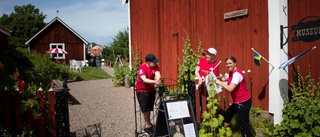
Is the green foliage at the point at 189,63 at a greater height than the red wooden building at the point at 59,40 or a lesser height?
lesser

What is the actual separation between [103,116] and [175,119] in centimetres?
338

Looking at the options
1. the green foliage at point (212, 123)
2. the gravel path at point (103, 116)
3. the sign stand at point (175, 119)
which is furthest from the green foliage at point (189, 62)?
the sign stand at point (175, 119)

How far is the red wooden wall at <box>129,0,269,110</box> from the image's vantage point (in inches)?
245

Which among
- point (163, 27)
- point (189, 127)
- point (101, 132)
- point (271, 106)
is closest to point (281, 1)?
point (271, 106)

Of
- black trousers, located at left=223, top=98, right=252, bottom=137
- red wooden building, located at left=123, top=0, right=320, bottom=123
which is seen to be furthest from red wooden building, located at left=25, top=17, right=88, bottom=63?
black trousers, located at left=223, top=98, right=252, bottom=137

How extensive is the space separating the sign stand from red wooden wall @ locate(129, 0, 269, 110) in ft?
7.04

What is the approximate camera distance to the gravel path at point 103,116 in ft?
20.0

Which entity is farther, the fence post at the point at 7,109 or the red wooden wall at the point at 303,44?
the red wooden wall at the point at 303,44

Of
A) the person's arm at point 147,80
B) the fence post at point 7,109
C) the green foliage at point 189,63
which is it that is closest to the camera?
the fence post at point 7,109

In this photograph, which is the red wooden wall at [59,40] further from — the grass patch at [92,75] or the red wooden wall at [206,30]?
the red wooden wall at [206,30]

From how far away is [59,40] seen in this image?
3319cm

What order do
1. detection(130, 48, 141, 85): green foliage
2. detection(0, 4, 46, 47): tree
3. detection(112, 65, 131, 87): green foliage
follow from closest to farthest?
detection(130, 48, 141, 85): green foliage, detection(112, 65, 131, 87): green foliage, detection(0, 4, 46, 47): tree

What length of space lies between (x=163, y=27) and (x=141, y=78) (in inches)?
226

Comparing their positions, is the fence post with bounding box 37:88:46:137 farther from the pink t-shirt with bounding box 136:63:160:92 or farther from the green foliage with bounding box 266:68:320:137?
the green foliage with bounding box 266:68:320:137
